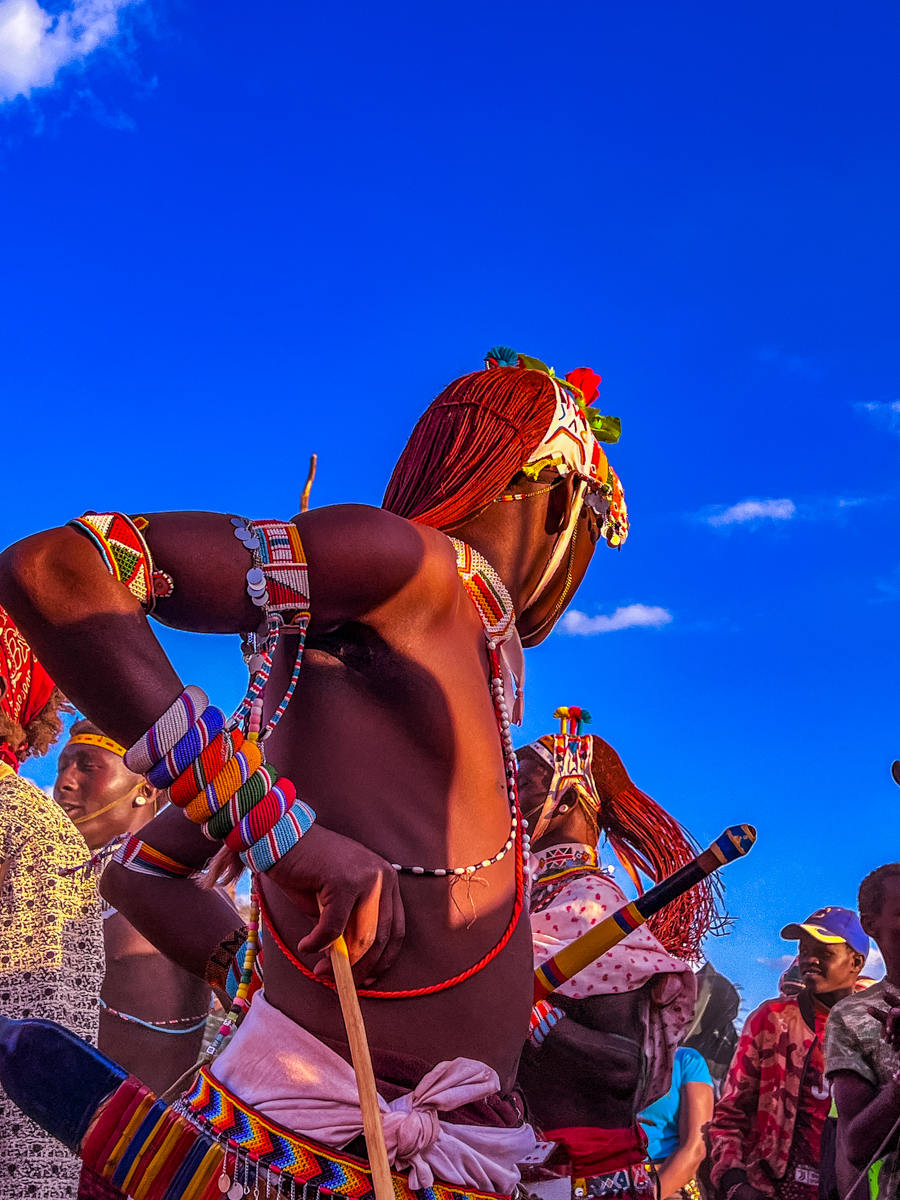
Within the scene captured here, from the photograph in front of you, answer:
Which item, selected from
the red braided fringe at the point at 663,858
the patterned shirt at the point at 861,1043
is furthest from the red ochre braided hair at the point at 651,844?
the patterned shirt at the point at 861,1043

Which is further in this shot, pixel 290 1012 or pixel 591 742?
pixel 591 742

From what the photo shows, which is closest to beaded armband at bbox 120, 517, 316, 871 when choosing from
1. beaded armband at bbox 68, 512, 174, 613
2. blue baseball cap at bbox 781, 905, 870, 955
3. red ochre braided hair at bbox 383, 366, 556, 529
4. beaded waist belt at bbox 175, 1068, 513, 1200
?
beaded armband at bbox 68, 512, 174, 613

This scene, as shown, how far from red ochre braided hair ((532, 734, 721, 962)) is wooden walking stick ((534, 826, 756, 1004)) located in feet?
2.78

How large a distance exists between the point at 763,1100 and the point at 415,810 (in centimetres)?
462

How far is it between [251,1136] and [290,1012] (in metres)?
0.21

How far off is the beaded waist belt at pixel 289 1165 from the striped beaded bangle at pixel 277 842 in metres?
0.47

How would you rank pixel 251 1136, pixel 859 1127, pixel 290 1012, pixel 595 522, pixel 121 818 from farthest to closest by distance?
pixel 121 818 → pixel 859 1127 → pixel 595 522 → pixel 290 1012 → pixel 251 1136

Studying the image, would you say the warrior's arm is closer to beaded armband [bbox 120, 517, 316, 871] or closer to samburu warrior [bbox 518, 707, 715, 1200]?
beaded armband [bbox 120, 517, 316, 871]

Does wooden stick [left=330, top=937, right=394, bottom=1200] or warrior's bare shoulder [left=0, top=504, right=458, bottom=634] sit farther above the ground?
warrior's bare shoulder [left=0, top=504, right=458, bottom=634]

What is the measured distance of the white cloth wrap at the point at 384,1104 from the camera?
75.8 inches

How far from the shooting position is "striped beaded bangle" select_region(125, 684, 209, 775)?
1.76 m

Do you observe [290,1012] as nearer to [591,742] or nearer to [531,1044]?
[531,1044]

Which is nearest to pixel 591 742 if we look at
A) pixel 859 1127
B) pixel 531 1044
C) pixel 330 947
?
pixel 531 1044

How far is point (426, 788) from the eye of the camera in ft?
7.25
